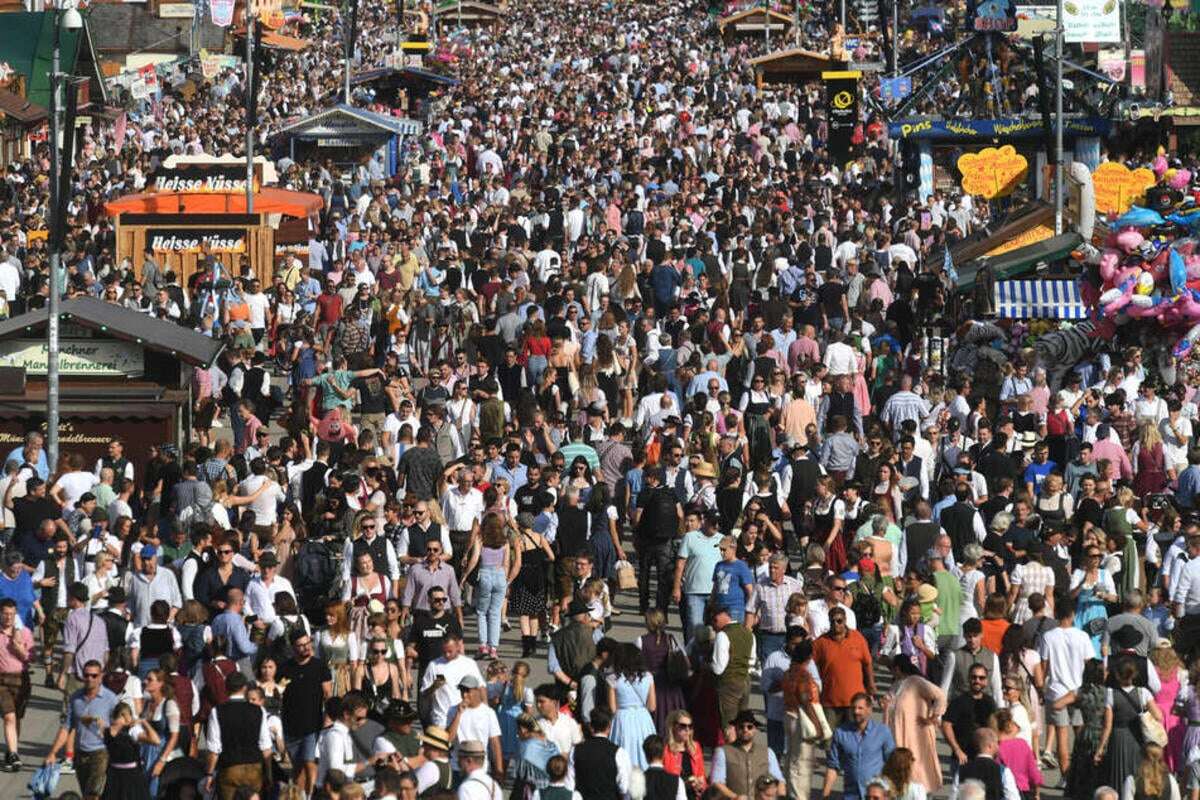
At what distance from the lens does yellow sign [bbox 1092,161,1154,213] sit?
35.0m

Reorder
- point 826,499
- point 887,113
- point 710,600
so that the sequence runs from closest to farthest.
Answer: point 710,600
point 826,499
point 887,113

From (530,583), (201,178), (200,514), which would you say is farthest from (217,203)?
(530,583)

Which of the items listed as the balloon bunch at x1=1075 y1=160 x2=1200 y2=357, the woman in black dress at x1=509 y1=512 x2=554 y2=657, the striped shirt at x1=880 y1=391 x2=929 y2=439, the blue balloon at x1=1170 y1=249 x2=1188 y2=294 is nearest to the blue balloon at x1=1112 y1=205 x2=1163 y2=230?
the balloon bunch at x1=1075 y1=160 x2=1200 y2=357

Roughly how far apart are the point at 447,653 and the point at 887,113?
3055 centimetres

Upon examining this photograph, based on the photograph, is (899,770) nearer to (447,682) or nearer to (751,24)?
(447,682)

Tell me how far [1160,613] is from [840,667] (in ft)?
9.44

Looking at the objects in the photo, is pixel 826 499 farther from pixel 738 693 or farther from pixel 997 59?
pixel 997 59

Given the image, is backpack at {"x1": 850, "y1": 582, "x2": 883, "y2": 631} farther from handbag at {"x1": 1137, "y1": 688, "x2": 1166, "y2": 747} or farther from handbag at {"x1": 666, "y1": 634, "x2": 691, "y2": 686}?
handbag at {"x1": 1137, "y1": 688, "x2": 1166, "y2": 747}

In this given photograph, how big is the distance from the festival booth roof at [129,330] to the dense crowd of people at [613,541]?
84cm

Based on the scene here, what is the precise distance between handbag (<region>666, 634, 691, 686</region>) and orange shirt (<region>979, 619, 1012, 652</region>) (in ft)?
6.27

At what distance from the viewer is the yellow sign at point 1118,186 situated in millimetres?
35031

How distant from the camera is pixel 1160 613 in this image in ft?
64.0

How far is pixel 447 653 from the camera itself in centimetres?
1725

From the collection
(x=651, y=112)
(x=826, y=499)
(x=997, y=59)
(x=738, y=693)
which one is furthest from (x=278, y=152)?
(x=738, y=693)
